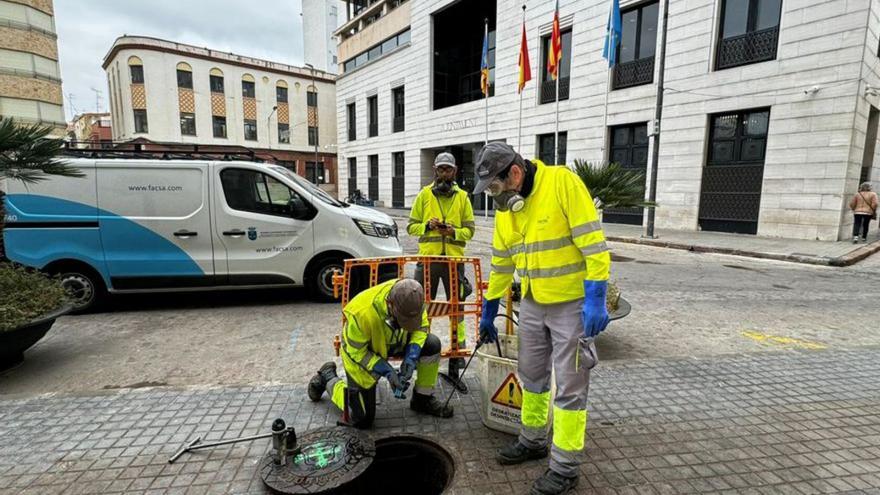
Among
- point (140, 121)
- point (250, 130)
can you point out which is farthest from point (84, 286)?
point (250, 130)

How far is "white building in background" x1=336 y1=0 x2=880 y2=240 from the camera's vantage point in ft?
41.2

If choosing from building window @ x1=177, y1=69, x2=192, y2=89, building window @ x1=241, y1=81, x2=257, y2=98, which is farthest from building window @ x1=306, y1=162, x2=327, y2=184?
building window @ x1=177, y1=69, x2=192, y2=89

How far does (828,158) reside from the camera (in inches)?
496

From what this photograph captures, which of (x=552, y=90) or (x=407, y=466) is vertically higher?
(x=552, y=90)

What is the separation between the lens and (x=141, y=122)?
39.6 meters

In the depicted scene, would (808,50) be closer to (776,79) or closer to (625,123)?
(776,79)

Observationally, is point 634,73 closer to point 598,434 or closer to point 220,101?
point 598,434

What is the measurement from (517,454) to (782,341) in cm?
418

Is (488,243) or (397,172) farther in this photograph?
(397,172)

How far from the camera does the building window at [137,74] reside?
3853 cm

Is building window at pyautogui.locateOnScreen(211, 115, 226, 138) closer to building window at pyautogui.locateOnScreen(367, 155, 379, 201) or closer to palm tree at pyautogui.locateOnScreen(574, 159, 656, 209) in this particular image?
building window at pyautogui.locateOnScreen(367, 155, 379, 201)

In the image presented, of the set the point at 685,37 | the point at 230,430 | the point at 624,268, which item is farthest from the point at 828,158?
the point at 230,430

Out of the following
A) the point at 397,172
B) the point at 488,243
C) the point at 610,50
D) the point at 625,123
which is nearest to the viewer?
the point at 488,243

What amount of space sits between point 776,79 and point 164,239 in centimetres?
1673
